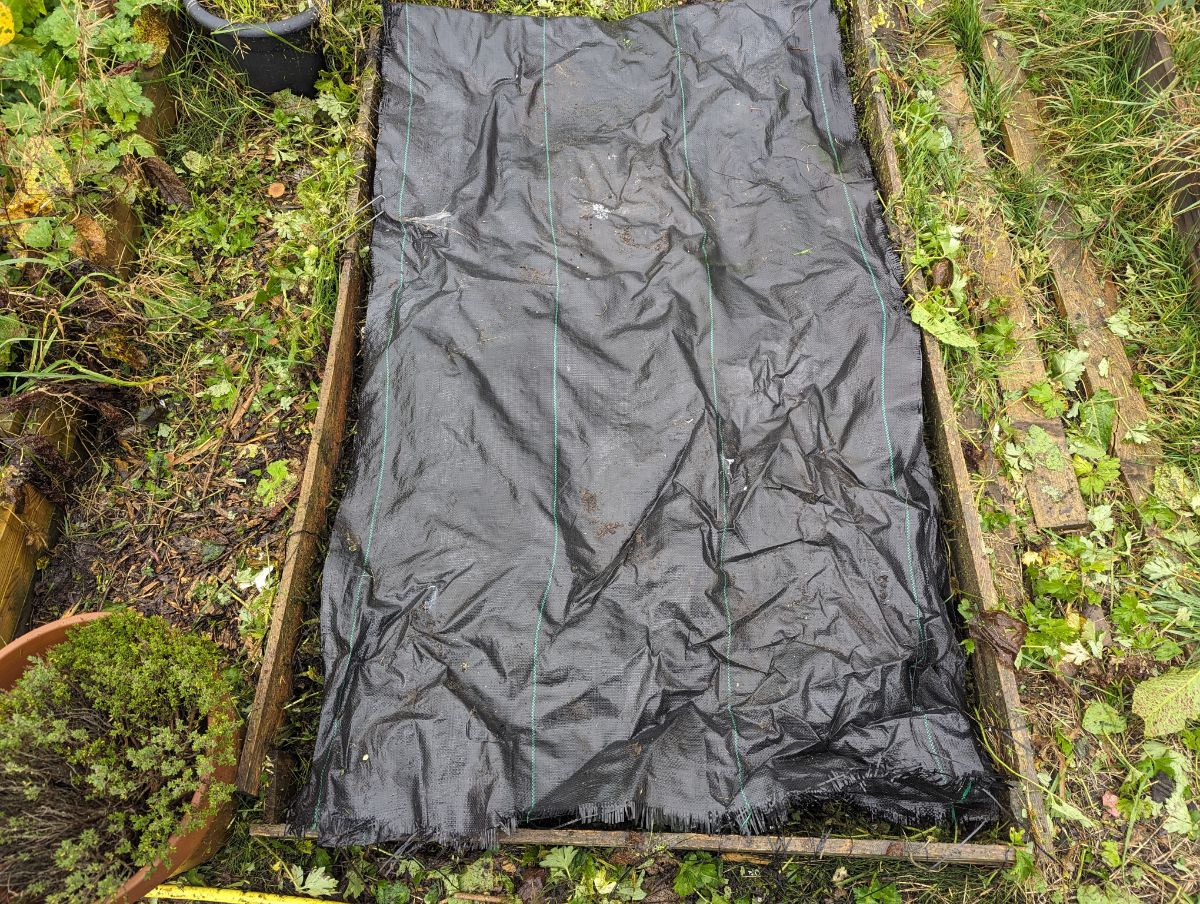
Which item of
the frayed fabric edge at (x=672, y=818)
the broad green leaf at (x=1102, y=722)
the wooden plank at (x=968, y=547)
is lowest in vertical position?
the frayed fabric edge at (x=672, y=818)

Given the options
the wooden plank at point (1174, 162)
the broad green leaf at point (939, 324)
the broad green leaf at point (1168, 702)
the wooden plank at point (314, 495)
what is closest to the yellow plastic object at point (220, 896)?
the wooden plank at point (314, 495)

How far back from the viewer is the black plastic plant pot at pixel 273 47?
279 centimetres

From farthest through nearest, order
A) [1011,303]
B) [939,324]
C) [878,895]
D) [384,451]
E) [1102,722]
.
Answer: [1011,303]
[939,324]
[384,451]
[1102,722]
[878,895]

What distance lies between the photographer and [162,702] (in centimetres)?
186

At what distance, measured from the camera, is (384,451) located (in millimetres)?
2354

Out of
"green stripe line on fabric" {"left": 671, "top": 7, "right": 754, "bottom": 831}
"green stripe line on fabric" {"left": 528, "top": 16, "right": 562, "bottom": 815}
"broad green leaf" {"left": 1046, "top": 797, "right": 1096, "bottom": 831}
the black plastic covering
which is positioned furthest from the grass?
"green stripe line on fabric" {"left": 528, "top": 16, "right": 562, "bottom": 815}

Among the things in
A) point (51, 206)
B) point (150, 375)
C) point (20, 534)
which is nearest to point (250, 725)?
point (20, 534)

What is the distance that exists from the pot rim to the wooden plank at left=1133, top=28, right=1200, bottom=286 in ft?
10.7

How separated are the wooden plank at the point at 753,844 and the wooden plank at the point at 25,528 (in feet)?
3.72

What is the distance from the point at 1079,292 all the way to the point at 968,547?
1.23 meters

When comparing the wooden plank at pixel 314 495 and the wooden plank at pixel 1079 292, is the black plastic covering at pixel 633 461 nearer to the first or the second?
the wooden plank at pixel 314 495

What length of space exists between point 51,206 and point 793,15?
2.86 meters

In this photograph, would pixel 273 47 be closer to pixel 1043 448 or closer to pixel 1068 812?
pixel 1043 448

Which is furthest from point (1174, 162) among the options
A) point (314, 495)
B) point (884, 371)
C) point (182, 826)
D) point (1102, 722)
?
point (182, 826)
